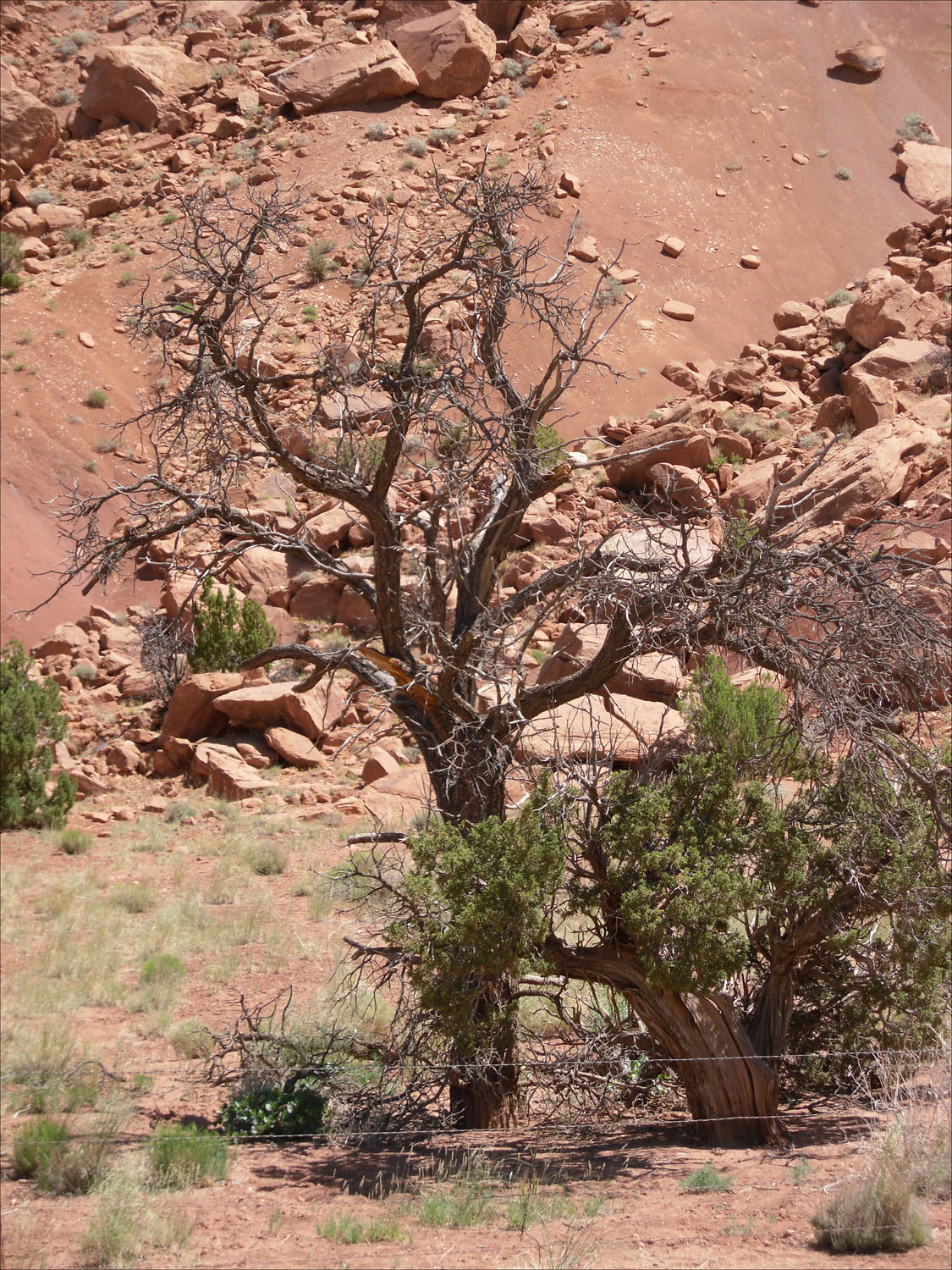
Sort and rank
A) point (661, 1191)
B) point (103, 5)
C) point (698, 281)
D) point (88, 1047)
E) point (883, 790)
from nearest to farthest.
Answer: point (661, 1191)
point (883, 790)
point (88, 1047)
point (698, 281)
point (103, 5)

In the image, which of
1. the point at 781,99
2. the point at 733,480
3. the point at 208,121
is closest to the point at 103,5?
the point at 208,121

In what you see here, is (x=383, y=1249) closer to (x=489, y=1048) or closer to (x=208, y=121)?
(x=489, y=1048)

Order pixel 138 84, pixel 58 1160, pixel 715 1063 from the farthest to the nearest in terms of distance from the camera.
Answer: pixel 138 84 → pixel 715 1063 → pixel 58 1160

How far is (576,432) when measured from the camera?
93.4 ft

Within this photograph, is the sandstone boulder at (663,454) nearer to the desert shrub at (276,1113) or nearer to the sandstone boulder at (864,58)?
the desert shrub at (276,1113)

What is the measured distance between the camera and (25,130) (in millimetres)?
38406

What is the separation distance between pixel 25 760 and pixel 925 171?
34.4m

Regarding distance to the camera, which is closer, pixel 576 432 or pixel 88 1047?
pixel 88 1047

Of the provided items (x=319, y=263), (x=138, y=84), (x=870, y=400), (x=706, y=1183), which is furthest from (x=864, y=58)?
(x=706, y=1183)

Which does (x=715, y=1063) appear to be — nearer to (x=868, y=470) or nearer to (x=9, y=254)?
(x=868, y=470)

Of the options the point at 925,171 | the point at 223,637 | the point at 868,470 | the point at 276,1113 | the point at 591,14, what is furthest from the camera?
the point at 591,14

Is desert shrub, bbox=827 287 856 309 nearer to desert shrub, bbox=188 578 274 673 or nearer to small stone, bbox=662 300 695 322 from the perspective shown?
small stone, bbox=662 300 695 322

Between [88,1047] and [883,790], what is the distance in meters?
6.09

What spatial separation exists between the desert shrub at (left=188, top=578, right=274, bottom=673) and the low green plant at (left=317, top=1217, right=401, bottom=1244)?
47.4 feet
